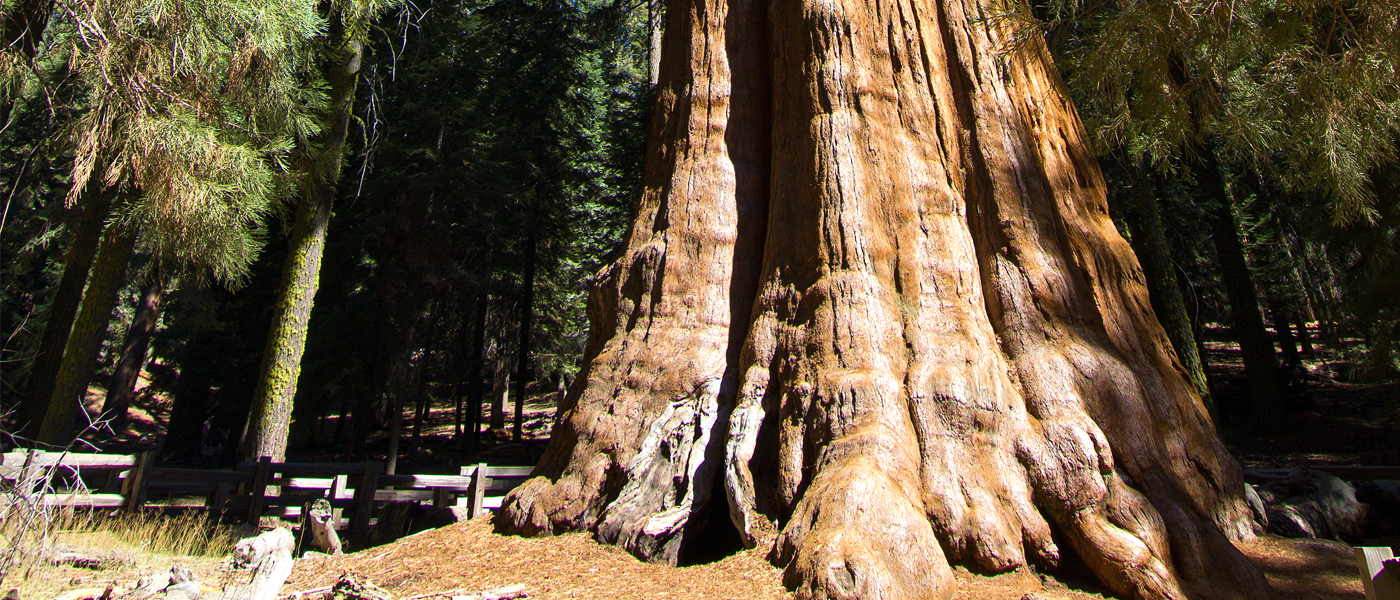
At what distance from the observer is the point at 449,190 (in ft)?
51.7

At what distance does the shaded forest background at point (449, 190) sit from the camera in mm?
4879

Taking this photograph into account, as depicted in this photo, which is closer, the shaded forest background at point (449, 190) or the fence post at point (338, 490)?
the shaded forest background at point (449, 190)

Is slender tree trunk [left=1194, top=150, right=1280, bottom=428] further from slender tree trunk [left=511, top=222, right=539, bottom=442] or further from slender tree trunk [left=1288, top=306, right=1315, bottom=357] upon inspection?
slender tree trunk [left=511, top=222, right=539, bottom=442]

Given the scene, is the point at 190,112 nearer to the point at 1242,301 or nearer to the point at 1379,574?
the point at 1379,574

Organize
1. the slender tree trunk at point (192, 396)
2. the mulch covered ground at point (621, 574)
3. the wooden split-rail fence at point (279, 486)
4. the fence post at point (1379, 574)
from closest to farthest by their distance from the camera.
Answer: the fence post at point (1379, 574) < the mulch covered ground at point (621, 574) < the wooden split-rail fence at point (279, 486) < the slender tree trunk at point (192, 396)

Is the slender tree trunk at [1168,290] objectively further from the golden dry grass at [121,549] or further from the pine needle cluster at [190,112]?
the golden dry grass at [121,549]

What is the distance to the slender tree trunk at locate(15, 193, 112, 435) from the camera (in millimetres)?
8453

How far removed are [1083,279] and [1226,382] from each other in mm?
18004

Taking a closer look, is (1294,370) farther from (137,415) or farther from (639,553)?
(137,415)

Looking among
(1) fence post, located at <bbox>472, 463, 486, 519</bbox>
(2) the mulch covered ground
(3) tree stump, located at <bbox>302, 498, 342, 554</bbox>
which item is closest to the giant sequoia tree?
(2) the mulch covered ground

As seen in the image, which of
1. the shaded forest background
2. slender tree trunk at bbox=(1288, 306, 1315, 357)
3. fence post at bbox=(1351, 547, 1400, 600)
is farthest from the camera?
slender tree trunk at bbox=(1288, 306, 1315, 357)

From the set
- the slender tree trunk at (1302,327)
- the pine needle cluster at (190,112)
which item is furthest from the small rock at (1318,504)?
the slender tree trunk at (1302,327)

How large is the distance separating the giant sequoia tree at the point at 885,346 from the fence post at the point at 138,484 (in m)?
5.65

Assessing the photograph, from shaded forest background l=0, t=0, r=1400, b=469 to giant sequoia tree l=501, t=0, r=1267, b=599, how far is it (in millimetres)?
956
